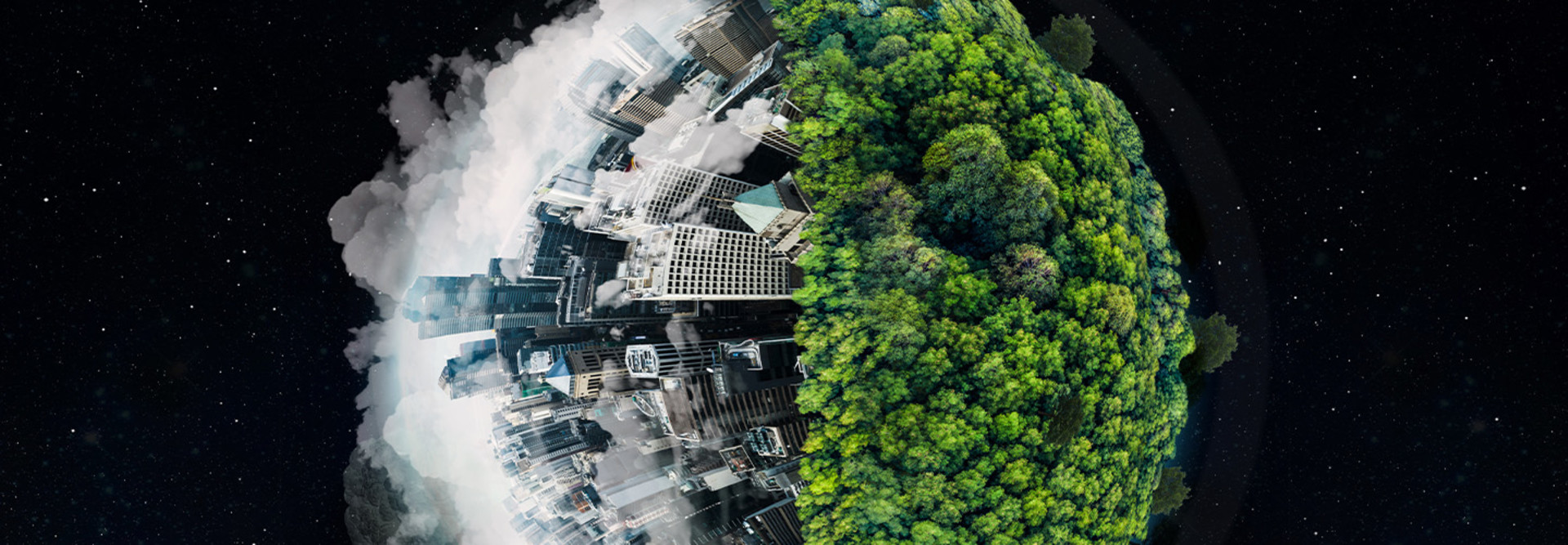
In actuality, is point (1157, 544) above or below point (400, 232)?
above

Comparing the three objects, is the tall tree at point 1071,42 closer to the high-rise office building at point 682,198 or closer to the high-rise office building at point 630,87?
the high-rise office building at point 682,198

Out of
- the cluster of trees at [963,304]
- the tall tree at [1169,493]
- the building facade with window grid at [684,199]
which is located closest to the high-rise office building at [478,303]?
the building facade with window grid at [684,199]

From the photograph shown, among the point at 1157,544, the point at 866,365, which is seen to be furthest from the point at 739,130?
the point at 1157,544

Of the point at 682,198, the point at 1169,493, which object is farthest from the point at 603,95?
the point at 1169,493

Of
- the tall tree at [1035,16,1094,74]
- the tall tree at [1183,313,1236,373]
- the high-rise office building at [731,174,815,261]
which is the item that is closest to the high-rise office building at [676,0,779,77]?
the high-rise office building at [731,174,815,261]

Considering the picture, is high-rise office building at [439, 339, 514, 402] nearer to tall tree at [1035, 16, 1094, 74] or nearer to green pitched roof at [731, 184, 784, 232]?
green pitched roof at [731, 184, 784, 232]

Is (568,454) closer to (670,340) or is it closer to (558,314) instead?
(558,314)
